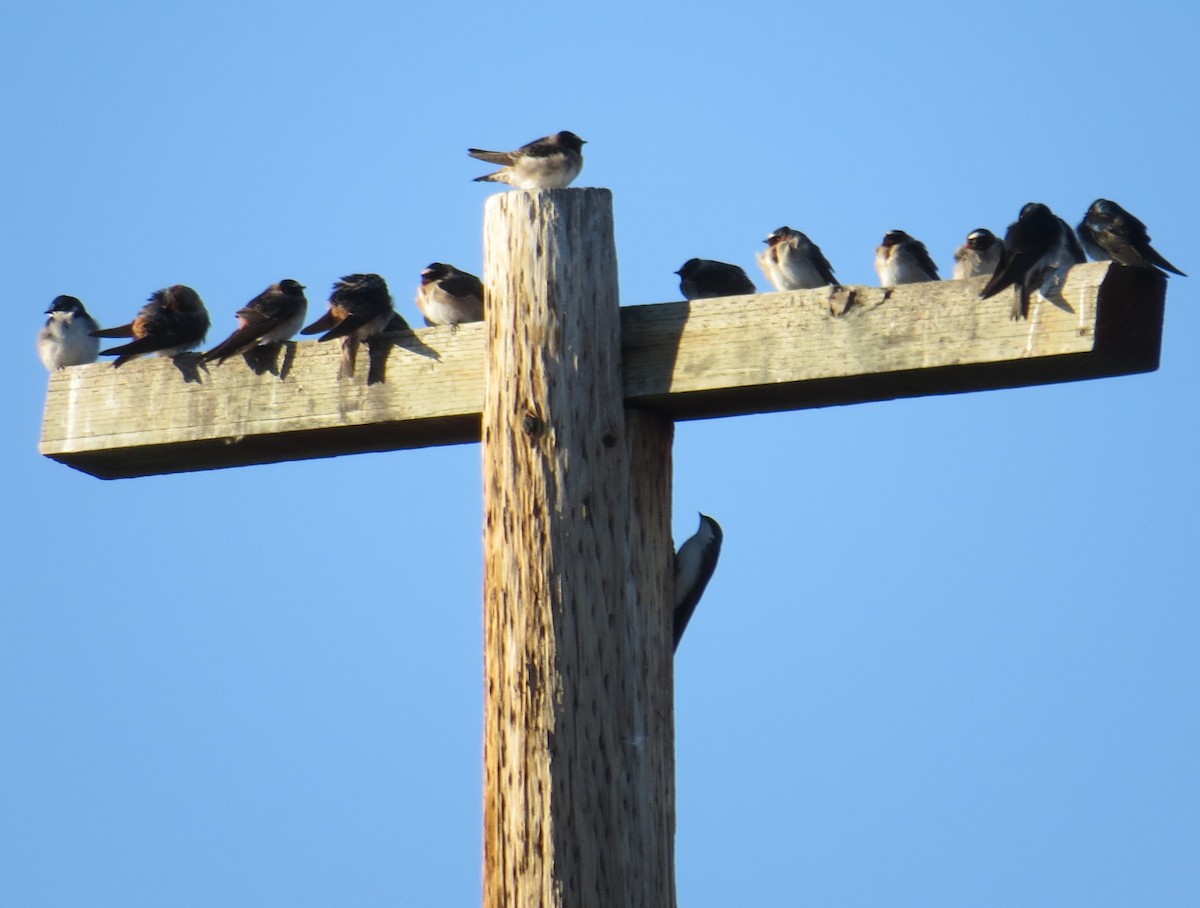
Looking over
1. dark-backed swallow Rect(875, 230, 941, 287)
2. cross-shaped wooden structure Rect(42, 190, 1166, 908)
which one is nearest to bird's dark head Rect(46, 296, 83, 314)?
dark-backed swallow Rect(875, 230, 941, 287)

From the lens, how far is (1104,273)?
435 centimetres

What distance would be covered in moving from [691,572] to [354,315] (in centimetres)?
129

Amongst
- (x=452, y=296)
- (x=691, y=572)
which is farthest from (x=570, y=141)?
(x=691, y=572)

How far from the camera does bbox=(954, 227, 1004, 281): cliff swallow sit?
7404 millimetres

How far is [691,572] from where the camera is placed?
5.46 metres

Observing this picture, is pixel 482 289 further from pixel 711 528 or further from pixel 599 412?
pixel 599 412

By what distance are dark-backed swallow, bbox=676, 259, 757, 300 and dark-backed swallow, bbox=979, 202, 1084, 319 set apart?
3.80m

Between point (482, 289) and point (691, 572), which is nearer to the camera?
point (691, 572)

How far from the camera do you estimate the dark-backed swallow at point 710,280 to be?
1009cm

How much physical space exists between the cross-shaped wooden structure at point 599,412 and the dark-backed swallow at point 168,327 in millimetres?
1489

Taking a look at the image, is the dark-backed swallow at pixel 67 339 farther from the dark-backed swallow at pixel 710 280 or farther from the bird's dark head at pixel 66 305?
the dark-backed swallow at pixel 710 280

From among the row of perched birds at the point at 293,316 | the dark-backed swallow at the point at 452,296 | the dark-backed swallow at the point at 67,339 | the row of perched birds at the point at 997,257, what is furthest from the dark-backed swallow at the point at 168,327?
the dark-backed swallow at the point at 67,339

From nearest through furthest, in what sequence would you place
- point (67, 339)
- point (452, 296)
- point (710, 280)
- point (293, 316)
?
1. point (293, 316)
2. point (452, 296)
3. point (710, 280)
4. point (67, 339)

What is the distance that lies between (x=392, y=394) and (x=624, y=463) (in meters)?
0.79
